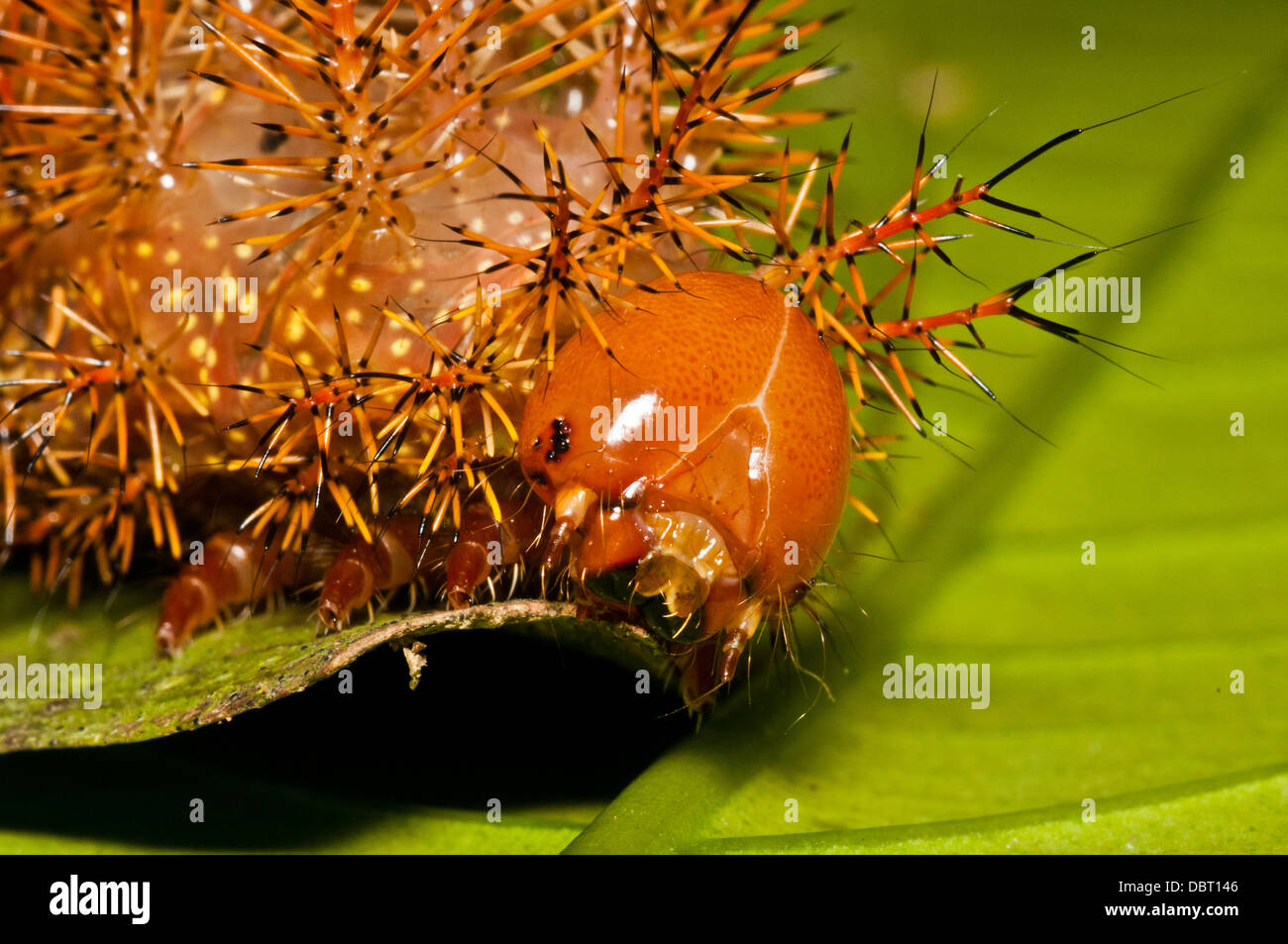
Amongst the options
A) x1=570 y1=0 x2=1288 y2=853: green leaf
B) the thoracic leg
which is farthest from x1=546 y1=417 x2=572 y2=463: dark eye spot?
the thoracic leg

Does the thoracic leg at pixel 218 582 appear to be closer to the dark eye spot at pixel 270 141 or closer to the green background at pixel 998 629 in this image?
the green background at pixel 998 629

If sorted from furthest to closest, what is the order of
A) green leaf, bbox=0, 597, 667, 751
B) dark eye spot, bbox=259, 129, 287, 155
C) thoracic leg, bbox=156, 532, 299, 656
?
1. thoracic leg, bbox=156, 532, 299, 656
2. dark eye spot, bbox=259, 129, 287, 155
3. green leaf, bbox=0, 597, 667, 751

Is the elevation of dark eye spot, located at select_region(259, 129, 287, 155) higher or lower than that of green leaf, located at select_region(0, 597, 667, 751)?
higher

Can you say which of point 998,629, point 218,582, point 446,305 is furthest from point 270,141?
point 998,629

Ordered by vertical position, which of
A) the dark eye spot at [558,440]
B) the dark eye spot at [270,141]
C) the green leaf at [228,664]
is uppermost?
the dark eye spot at [270,141]

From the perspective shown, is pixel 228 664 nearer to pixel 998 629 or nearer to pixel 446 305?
pixel 446 305

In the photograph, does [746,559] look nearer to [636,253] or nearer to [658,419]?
[658,419]

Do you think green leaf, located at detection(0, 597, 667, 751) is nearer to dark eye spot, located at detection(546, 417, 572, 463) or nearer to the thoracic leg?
the thoracic leg

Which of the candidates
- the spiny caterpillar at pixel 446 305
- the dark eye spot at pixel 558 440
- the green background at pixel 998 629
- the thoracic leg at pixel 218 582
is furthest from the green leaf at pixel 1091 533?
the thoracic leg at pixel 218 582
